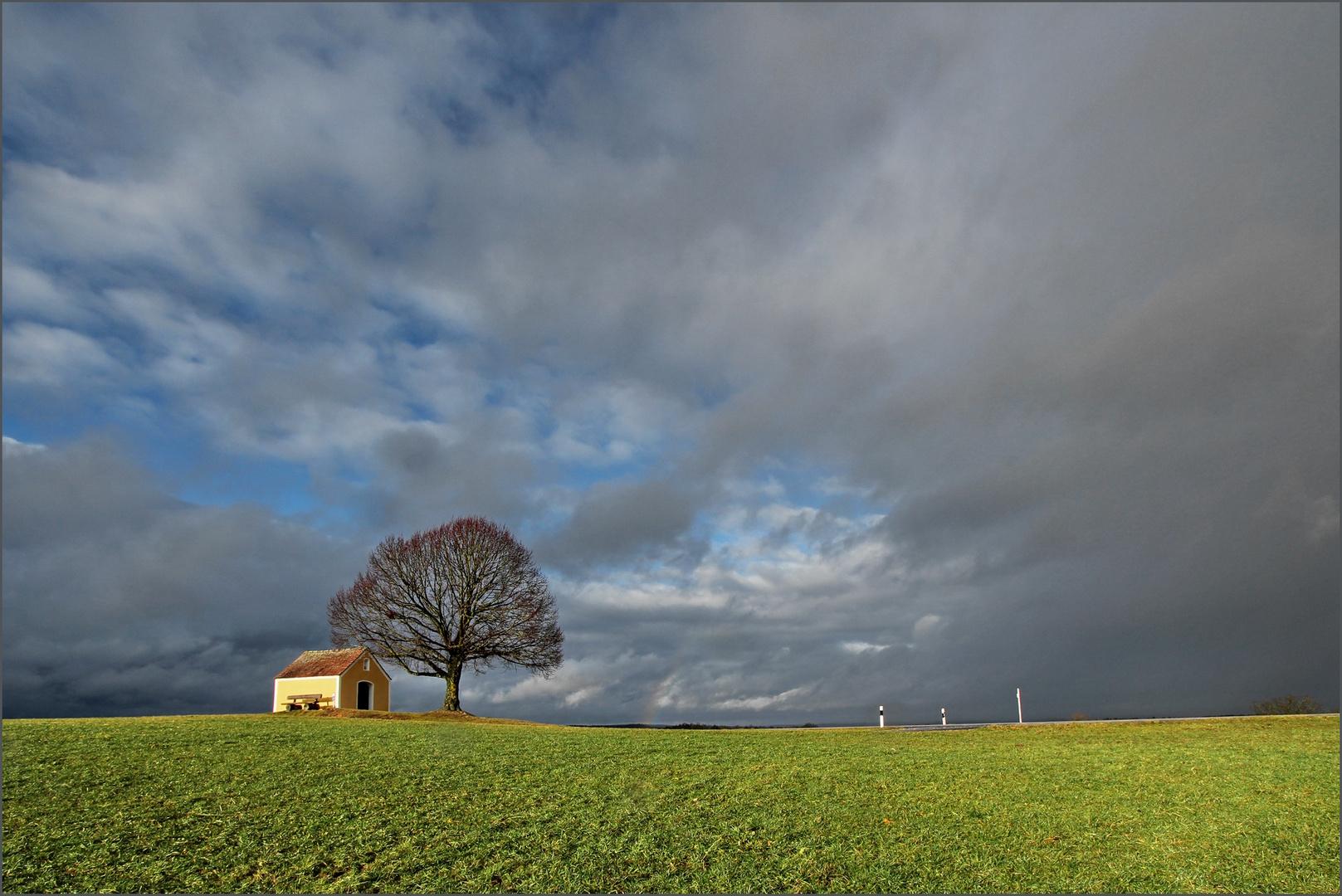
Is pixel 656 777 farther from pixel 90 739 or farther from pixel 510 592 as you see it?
pixel 510 592

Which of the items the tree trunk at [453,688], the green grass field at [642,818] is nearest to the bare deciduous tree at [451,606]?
the tree trunk at [453,688]

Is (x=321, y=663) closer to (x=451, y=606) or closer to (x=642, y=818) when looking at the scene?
(x=451, y=606)

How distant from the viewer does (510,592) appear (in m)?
40.4

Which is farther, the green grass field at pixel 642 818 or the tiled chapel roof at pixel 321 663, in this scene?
the tiled chapel roof at pixel 321 663

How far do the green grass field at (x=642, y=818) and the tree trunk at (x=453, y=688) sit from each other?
21016 millimetres

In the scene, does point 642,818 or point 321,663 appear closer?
point 642,818

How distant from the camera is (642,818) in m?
11.0

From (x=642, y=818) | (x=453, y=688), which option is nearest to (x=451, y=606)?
(x=453, y=688)

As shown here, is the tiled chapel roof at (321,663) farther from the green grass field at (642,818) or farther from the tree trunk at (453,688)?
the green grass field at (642,818)

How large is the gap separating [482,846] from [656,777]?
18.4ft

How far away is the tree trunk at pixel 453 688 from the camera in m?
38.8

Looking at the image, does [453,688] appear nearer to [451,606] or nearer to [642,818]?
[451,606]

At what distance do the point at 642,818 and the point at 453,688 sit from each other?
31.4 metres

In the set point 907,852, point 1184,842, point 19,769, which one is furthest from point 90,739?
point 1184,842
